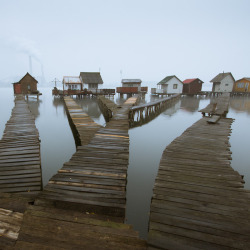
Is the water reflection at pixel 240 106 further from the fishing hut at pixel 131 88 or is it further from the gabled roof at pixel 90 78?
the gabled roof at pixel 90 78

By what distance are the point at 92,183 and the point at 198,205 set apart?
9.63 ft

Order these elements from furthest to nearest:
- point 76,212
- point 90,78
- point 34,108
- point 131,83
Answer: point 131,83, point 90,78, point 34,108, point 76,212

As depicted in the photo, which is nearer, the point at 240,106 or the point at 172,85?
the point at 240,106

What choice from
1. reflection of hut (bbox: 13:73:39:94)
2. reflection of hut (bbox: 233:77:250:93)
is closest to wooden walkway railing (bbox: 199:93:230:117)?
reflection of hut (bbox: 13:73:39:94)

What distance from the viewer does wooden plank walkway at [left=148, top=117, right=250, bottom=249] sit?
10.2 ft

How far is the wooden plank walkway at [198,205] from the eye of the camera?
3.10 metres

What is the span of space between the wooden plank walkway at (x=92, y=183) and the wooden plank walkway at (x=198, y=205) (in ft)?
3.45

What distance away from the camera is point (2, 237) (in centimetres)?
279

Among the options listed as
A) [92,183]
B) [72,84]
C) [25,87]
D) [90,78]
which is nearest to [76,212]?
[92,183]

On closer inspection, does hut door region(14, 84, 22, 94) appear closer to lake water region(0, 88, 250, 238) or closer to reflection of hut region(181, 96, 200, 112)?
lake water region(0, 88, 250, 238)

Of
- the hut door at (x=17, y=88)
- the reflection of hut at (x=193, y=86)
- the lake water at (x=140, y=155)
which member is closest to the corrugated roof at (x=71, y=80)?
the hut door at (x=17, y=88)

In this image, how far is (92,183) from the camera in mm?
4863

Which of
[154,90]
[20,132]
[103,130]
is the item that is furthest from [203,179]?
[154,90]

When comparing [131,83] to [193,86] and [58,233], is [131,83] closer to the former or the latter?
[193,86]
